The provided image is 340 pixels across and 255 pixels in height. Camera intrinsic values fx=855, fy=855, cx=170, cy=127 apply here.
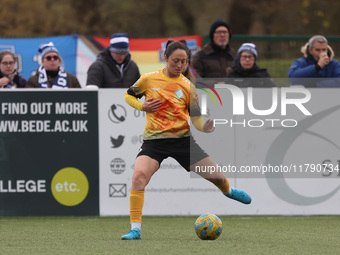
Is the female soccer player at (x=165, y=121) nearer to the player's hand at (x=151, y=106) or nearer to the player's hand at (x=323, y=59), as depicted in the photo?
the player's hand at (x=151, y=106)

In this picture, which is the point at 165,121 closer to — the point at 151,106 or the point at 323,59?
the point at 151,106

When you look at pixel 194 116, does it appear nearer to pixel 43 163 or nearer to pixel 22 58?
pixel 43 163

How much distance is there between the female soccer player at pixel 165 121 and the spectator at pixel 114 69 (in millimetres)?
2998

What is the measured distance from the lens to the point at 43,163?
1171 centimetres

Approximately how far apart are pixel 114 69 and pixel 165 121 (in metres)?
3.35

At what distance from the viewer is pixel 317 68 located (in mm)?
12180

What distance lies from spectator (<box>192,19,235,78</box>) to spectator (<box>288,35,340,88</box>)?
1019 mm

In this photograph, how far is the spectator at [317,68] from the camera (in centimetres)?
1216

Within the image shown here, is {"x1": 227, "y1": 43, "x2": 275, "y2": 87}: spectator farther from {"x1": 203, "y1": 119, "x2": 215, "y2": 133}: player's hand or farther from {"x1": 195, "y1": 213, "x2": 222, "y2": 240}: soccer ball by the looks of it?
{"x1": 195, "y1": 213, "x2": 222, "y2": 240}: soccer ball

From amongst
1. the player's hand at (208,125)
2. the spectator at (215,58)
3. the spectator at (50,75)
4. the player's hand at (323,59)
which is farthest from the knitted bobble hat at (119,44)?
the player's hand at (208,125)

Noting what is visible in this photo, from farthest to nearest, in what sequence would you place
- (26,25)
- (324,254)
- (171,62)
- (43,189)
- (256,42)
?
(26,25), (256,42), (43,189), (171,62), (324,254)

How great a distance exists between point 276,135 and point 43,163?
3.24m

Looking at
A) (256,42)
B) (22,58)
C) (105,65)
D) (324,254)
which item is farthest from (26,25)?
(324,254)

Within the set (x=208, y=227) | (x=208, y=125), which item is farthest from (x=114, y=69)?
(x=208, y=227)
